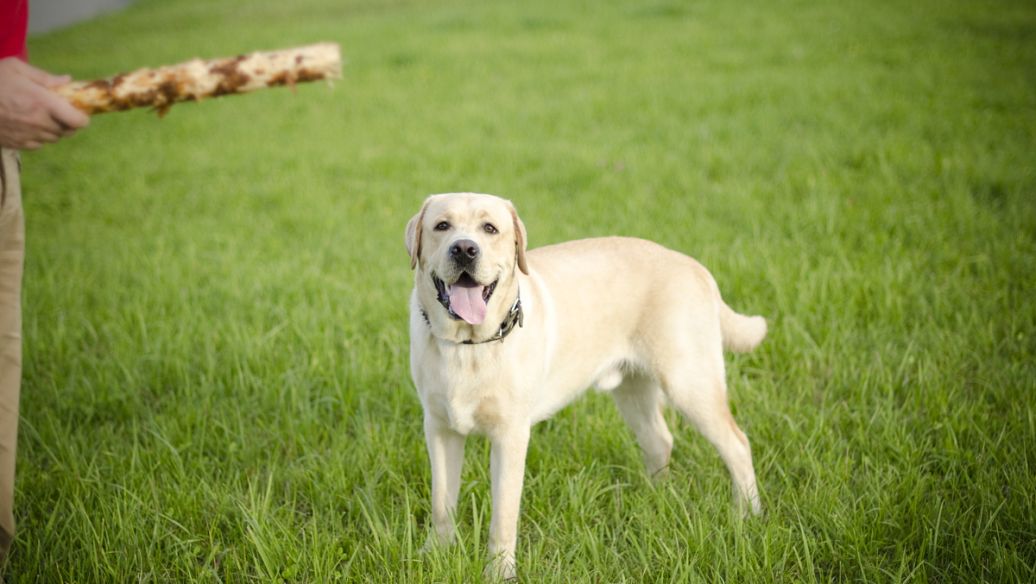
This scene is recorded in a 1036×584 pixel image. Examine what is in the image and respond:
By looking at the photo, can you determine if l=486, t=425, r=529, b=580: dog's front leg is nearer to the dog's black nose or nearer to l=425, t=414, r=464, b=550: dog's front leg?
l=425, t=414, r=464, b=550: dog's front leg

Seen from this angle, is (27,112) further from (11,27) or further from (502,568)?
(502,568)

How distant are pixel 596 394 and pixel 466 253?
1834mm

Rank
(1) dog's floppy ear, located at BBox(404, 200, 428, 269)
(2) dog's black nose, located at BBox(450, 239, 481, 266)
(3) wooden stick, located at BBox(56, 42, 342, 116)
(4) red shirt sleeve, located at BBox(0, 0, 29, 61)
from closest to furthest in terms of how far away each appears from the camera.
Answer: (4) red shirt sleeve, located at BBox(0, 0, 29, 61) → (2) dog's black nose, located at BBox(450, 239, 481, 266) → (1) dog's floppy ear, located at BBox(404, 200, 428, 269) → (3) wooden stick, located at BBox(56, 42, 342, 116)

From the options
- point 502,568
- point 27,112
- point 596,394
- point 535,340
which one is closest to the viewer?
point 27,112

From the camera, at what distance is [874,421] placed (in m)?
3.51

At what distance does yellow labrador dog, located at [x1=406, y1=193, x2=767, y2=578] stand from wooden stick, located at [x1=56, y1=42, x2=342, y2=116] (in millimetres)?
1063

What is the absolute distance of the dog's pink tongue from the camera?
2.59m

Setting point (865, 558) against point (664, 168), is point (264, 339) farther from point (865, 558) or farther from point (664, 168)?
point (664, 168)

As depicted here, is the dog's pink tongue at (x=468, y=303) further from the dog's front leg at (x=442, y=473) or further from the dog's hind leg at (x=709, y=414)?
the dog's hind leg at (x=709, y=414)

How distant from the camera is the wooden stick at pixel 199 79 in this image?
9.64 feet

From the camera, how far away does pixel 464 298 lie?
2623mm

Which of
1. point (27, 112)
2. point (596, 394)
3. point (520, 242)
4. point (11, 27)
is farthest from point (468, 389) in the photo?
point (11, 27)

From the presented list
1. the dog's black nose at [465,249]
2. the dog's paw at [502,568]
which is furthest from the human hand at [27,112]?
the dog's paw at [502,568]

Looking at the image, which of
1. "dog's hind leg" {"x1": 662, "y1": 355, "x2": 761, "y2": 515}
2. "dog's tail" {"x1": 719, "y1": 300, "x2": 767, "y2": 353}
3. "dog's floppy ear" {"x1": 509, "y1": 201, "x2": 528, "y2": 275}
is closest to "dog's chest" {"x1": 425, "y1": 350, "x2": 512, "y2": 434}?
"dog's floppy ear" {"x1": 509, "y1": 201, "x2": 528, "y2": 275}
